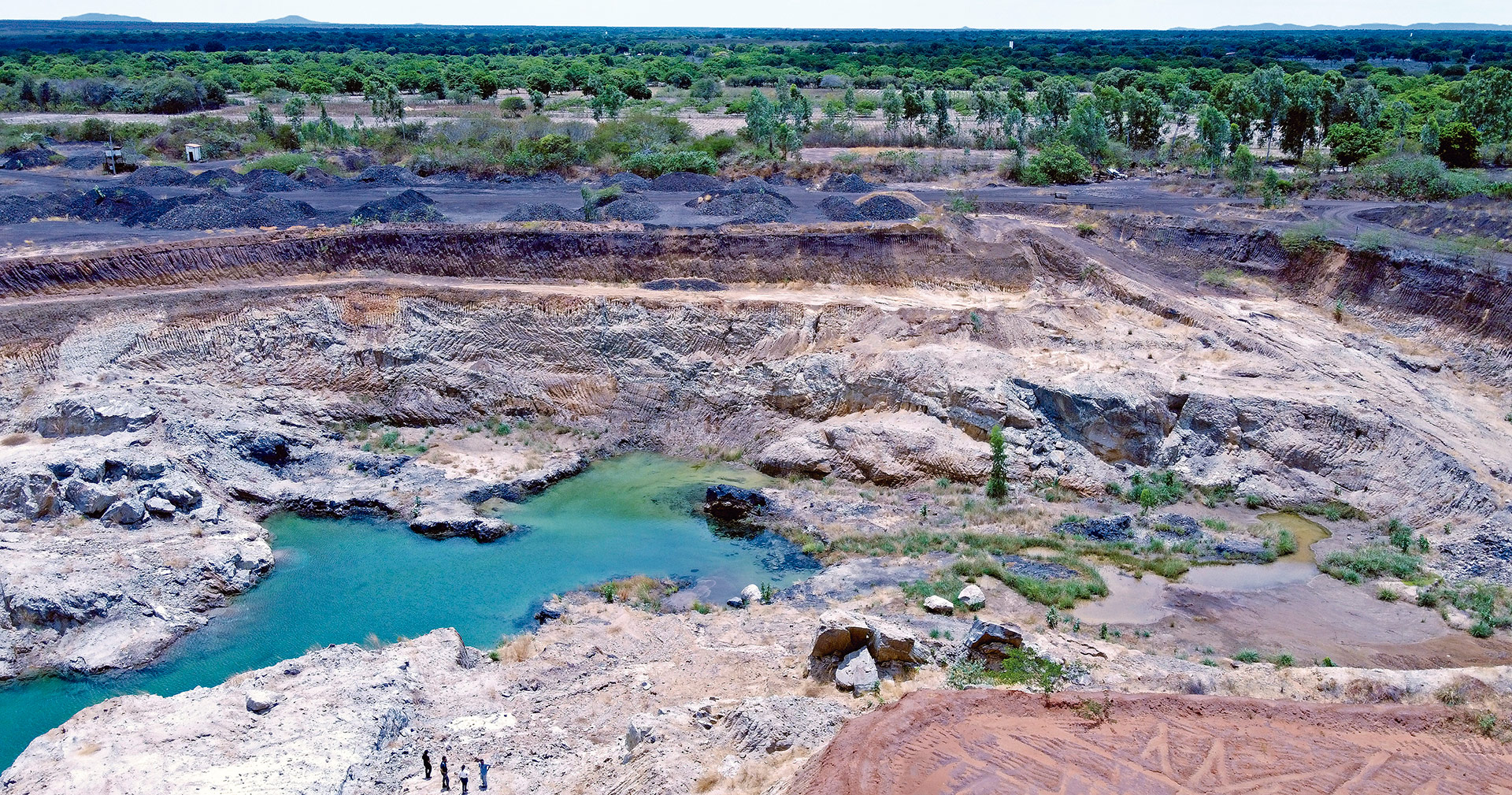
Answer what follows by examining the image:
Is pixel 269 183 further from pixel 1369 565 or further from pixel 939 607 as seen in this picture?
pixel 1369 565

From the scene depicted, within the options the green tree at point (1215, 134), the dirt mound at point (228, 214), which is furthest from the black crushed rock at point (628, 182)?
the green tree at point (1215, 134)

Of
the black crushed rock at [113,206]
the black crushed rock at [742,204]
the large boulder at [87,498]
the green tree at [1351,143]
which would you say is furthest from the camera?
the green tree at [1351,143]

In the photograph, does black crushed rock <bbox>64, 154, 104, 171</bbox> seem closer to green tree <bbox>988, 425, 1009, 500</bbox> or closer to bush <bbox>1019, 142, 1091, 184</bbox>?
bush <bbox>1019, 142, 1091, 184</bbox>

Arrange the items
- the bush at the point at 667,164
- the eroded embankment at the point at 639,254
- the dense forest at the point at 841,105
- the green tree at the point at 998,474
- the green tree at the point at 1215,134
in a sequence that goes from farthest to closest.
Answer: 1. the bush at the point at 667,164
2. the dense forest at the point at 841,105
3. the green tree at the point at 1215,134
4. the eroded embankment at the point at 639,254
5. the green tree at the point at 998,474

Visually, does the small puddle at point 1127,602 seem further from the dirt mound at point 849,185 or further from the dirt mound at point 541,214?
the dirt mound at point 849,185

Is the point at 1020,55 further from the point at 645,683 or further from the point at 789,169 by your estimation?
the point at 645,683

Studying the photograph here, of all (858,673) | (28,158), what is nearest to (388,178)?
(28,158)
